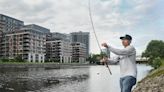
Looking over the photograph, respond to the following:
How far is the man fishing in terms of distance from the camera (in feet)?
33.6

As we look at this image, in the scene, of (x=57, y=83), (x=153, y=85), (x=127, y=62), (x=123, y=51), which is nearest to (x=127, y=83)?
(x=127, y=62)

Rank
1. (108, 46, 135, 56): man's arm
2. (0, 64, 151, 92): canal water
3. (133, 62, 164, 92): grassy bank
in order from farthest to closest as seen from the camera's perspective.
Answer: (0, 64, 151, 92): canal water, (133, 62, 164, 92): grassy bank, (108, 46, 135, 56): man's arm

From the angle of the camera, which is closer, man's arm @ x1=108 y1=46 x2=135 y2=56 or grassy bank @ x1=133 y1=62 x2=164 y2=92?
man's arm @ x1=108 y1=46 x2=135 y2=56

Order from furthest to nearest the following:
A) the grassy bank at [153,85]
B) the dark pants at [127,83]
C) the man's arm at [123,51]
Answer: the grassy bank at [153,85] → the dark pants at [127,83] → the man's arm at [123,51]

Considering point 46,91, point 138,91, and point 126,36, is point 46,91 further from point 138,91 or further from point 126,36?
point 126,36

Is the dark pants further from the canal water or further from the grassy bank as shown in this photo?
the canal water

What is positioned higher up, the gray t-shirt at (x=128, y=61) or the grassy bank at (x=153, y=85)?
the gray t-shirt at (x=128, y=61)

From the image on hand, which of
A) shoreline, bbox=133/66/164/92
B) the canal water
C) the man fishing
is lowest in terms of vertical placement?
the canal water

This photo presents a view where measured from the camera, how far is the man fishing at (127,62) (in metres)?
10.2

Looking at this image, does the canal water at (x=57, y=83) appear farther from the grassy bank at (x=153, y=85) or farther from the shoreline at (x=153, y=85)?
the grassy bank at (x=153, y=85)

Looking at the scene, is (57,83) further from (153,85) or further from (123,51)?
(123,51)

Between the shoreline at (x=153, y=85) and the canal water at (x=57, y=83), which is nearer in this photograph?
the shoreline at (x=153, y=85)

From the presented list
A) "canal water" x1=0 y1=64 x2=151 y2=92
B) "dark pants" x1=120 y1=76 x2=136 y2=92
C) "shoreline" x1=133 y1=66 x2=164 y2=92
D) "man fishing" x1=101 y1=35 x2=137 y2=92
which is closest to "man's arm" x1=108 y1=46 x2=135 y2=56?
"man fishing" x1=101 y1=35 x2=137 y2=92

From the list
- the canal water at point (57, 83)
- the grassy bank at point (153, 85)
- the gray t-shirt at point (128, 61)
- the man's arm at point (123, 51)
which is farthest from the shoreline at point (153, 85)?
the canal water at point (57, 83)
